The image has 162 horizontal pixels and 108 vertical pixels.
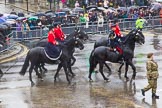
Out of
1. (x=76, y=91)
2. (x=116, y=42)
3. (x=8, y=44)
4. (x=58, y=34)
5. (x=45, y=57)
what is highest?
(x=58, y=34)

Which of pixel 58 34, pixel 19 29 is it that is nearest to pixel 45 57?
pixel 58 34

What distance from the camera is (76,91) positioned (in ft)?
64.2

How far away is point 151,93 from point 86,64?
7.60 metres

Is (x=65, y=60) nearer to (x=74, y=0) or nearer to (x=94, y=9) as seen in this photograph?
(x=94, y=9)

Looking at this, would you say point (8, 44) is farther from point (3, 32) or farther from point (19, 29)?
point (19, 29)

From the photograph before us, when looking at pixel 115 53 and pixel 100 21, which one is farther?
pixel 100 21

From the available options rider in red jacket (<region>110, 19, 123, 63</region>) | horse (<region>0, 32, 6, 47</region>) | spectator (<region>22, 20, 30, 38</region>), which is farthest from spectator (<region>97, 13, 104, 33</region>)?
rider in red jacket (<region>110, 19, 123, 63</region>)

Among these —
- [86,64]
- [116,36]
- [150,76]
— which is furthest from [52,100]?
[86,64]

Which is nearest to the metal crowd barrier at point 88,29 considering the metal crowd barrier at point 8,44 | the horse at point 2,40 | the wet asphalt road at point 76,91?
the metal crowd barrier at point 8,44

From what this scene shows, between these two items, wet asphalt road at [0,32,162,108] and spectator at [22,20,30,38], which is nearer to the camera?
wet asphalt road at [0,32,162,108]

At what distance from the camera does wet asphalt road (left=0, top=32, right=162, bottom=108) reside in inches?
689

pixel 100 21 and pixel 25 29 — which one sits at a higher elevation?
pixel 100 21

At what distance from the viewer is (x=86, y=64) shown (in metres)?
25.9

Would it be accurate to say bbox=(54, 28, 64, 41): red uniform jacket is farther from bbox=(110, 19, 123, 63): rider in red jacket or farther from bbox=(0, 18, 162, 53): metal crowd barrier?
bbox=(0, 18, 162, 53): metal crowd barrier
